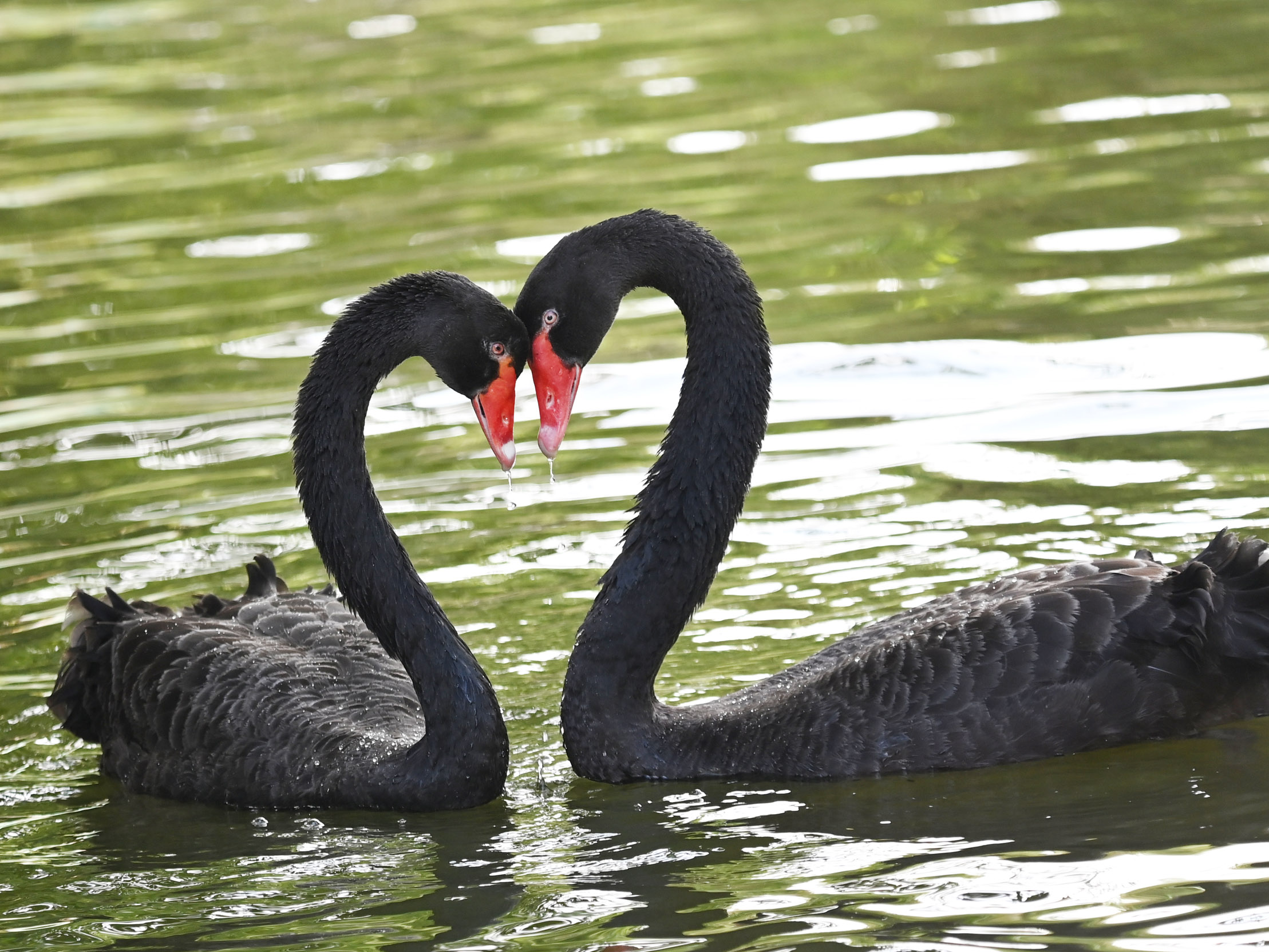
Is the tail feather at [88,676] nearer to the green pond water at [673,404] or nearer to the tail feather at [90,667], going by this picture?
the tail feather at [90,667]

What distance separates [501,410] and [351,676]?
1.14 meters

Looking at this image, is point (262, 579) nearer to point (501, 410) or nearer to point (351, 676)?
point (351, 676)

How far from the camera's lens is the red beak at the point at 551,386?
6.39m

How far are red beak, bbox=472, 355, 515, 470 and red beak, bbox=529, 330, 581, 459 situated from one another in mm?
93

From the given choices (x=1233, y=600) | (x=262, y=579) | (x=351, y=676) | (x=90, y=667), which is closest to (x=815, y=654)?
(x=1233, y=600)

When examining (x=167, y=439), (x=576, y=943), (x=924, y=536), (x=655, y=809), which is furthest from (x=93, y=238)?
(x=576, y=943)

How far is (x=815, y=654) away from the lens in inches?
263

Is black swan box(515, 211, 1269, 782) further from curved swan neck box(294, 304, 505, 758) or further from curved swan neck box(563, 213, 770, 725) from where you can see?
curved swan neck box(294, 304, 505, 758)

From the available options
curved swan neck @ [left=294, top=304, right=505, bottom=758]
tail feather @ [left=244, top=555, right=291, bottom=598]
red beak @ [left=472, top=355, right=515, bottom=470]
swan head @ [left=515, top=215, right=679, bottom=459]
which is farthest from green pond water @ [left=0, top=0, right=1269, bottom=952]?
swan head @ [left=515, top=215, right=679, bottom=459]

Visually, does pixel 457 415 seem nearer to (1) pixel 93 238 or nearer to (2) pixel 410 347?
(2) pixel 410 347

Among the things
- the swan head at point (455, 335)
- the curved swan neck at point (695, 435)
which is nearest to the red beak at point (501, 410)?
the swan head at point (455, 335)

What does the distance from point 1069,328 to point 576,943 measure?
6.10m

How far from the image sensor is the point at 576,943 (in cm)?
506

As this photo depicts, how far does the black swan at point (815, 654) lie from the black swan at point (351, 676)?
0.27 m
